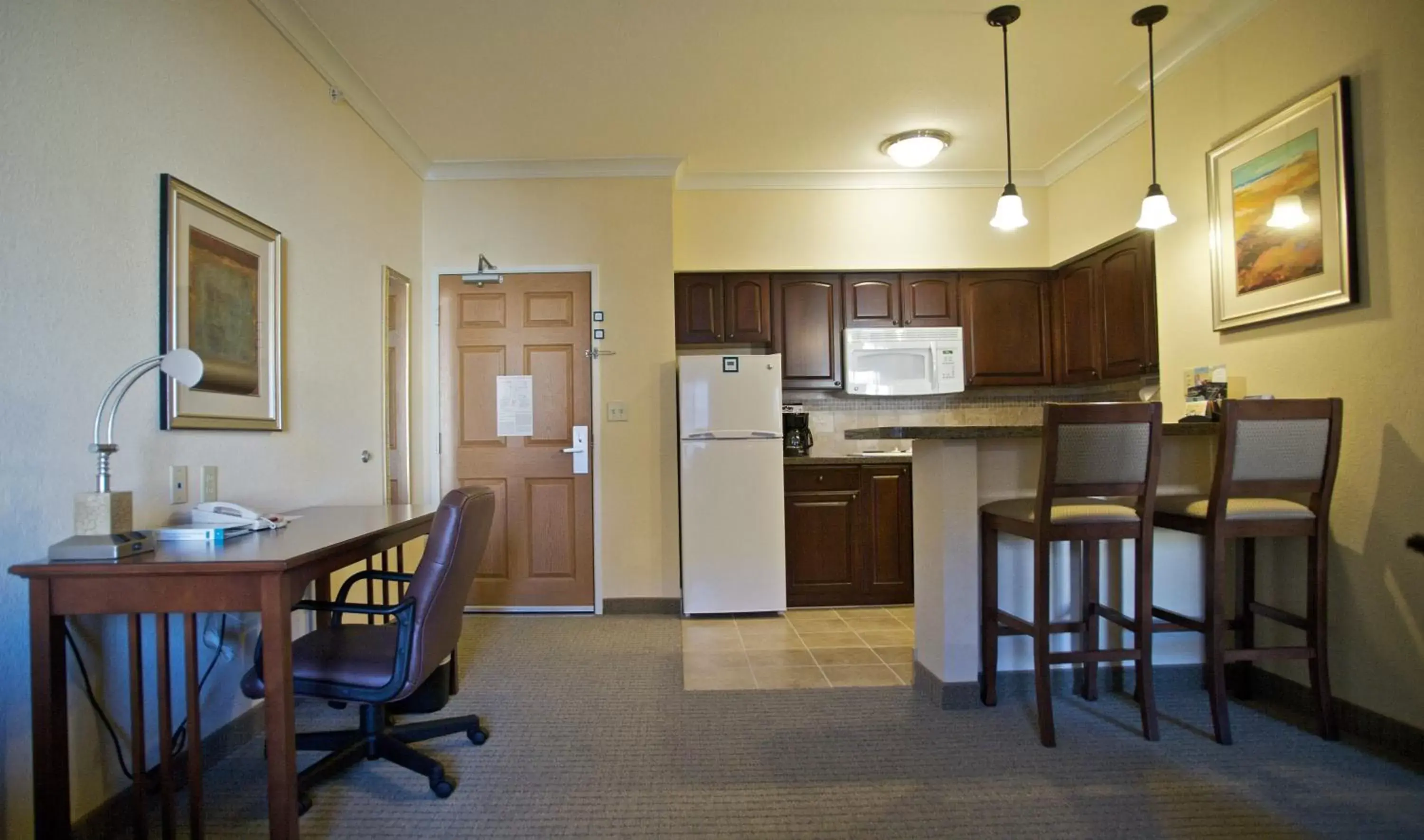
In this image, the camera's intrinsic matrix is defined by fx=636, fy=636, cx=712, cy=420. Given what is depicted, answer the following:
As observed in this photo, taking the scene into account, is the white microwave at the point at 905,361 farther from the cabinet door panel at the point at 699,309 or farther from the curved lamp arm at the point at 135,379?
the curved lamp arm at the point at 135,379

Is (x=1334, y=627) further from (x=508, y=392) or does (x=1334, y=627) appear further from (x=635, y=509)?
(x=508, y=392)

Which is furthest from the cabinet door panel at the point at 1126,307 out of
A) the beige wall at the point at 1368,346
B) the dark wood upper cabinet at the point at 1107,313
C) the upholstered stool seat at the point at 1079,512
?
Answer: the upholstered stool seat at the point at 1079,512

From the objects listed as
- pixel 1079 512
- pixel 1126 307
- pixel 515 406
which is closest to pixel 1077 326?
pixel 1126 307

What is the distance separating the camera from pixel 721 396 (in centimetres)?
356

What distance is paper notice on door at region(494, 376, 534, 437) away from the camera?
370 centimetres

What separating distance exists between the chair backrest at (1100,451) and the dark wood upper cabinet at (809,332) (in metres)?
2.10

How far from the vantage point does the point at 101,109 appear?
161cm

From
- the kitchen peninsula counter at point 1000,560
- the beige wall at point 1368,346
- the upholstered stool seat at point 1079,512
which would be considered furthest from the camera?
the kitchen peninsula counter at point 1000,560

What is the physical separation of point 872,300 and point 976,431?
1.99 meters

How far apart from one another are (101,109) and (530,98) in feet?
5.76

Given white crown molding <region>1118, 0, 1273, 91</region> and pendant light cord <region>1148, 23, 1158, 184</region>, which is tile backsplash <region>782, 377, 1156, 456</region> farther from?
white crown molding <region>1118, 0, 1273, 91</region>

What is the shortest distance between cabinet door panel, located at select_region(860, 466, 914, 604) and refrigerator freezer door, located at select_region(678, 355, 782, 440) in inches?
27.4

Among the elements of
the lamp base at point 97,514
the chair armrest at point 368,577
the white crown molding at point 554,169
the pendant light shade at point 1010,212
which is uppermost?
the white crown molding at point 554,169

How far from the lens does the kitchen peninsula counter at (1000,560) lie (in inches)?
89.7
